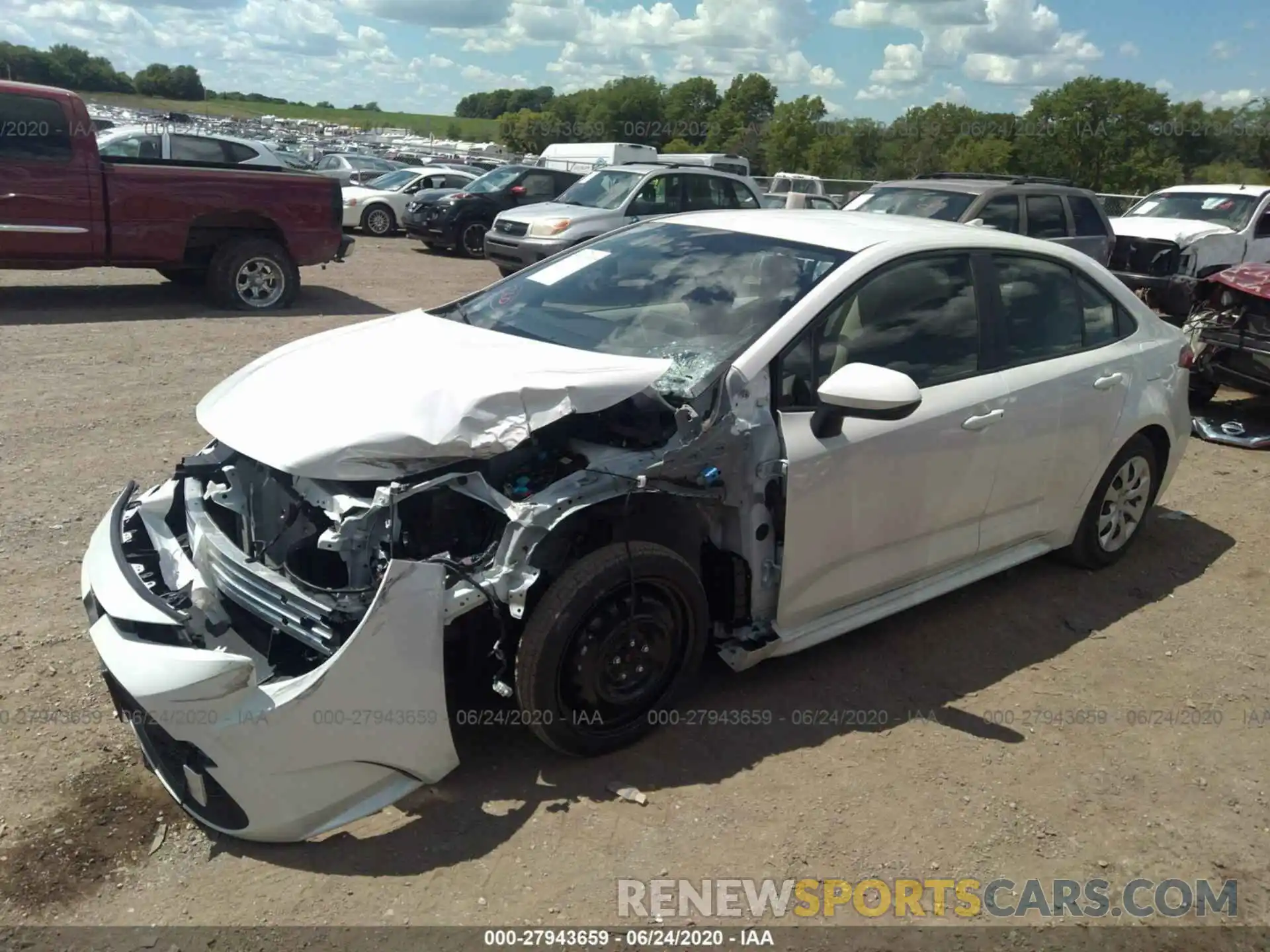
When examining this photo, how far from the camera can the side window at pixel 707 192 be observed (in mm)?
14539

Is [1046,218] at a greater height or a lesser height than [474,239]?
greater

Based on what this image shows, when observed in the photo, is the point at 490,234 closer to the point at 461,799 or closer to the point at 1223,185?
the point at 1223,185

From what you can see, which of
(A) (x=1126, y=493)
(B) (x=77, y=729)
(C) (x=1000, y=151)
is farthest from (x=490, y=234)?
(C) (x=1000, y=151)

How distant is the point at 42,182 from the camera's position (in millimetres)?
9492

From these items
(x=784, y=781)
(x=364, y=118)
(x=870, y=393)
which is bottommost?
(x=784, y=781)

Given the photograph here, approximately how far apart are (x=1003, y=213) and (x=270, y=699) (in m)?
10.3

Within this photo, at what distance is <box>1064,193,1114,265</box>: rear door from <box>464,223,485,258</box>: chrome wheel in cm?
988

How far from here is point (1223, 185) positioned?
14.8 m

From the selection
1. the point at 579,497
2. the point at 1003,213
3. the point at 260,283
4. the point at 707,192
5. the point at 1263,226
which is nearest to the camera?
the point at 579,497

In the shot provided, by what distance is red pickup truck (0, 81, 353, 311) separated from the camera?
947cm

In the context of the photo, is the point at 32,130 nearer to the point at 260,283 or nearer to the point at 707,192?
the point at 260,283

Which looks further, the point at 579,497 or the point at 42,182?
the point at 42,182

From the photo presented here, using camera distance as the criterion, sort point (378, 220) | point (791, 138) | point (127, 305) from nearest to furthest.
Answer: point (127, 305)
point (378, 220)
point (791, 138)

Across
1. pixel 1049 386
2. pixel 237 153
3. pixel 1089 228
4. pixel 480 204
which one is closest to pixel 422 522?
pixel 1049 386
